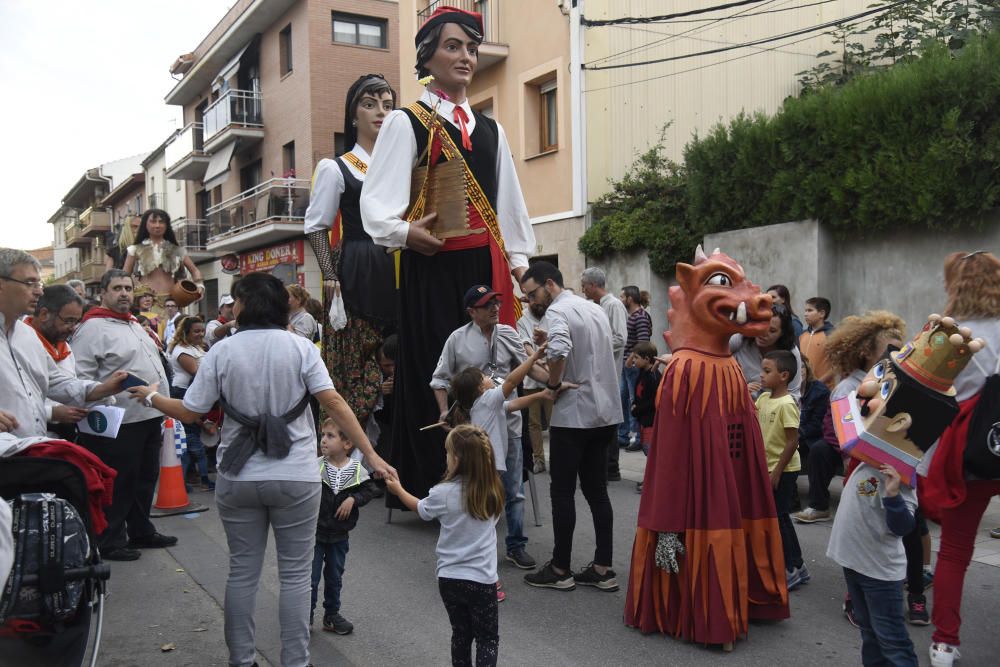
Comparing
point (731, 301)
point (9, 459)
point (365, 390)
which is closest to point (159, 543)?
point (365, 390)

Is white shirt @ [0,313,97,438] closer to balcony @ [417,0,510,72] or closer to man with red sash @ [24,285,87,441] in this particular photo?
man with red sash @ [24,285,87,441]

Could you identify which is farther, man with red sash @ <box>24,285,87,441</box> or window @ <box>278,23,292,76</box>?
window @ <box>278,23,292,76</box>

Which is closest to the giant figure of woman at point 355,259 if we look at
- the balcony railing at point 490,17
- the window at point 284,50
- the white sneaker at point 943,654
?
the white sneaker at point 943,654

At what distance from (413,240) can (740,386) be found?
2.16 metres

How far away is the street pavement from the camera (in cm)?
421

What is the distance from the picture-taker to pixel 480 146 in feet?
18.5

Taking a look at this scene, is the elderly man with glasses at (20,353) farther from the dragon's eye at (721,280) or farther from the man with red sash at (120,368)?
the dragon's eye at (721,280)

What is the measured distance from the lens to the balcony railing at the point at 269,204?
25422mm

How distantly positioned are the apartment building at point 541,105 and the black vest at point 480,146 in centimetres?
900

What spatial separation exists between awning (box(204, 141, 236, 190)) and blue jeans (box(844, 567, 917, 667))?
28.1 m

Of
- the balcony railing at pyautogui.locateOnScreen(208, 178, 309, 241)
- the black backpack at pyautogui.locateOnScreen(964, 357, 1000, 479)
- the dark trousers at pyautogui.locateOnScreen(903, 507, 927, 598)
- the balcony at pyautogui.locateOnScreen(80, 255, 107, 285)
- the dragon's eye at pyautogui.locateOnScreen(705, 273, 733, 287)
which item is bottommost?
the dark trousers at pyautogui.locateOnScreen(903, 507, 927, 598)

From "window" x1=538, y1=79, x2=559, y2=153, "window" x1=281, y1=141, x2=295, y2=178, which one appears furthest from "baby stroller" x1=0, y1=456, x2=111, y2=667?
"window" x1=281, y1=141, x2=295, y2=178

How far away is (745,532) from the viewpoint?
4.40 metres

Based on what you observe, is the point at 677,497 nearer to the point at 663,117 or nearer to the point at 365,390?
the point at 365,390
